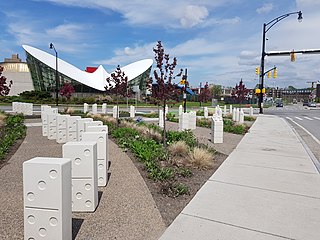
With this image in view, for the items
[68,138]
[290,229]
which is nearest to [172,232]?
[290,229]

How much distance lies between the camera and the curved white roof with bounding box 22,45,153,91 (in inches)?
2680

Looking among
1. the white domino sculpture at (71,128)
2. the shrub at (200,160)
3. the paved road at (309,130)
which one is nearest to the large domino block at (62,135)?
the white domino sculpture at (71,128)

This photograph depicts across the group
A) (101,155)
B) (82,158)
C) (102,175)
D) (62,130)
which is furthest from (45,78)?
(82,158)

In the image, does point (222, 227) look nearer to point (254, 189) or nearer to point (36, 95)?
point (254, 189)

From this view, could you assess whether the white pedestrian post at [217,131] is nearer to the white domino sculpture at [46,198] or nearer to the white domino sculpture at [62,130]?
the white domino sculpture at [62,130]

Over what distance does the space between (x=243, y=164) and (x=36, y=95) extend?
54.8 meters

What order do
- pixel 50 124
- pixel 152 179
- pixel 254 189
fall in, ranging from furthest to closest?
1. pixel 50 124
2. pixel 152 179
3. pixel 254 189

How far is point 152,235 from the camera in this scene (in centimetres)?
354

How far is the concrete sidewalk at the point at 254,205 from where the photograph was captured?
3.62 meters

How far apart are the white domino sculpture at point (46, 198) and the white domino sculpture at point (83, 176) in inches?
38.6

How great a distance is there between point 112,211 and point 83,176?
67 cm

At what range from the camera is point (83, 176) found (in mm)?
Answer: 4172

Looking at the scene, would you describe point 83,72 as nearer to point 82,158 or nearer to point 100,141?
point 100,141

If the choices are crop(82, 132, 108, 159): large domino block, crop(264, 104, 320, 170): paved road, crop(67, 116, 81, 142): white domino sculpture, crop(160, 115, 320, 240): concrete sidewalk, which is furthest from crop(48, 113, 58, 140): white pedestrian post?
crop(264, 104, 320, 170): paved road
